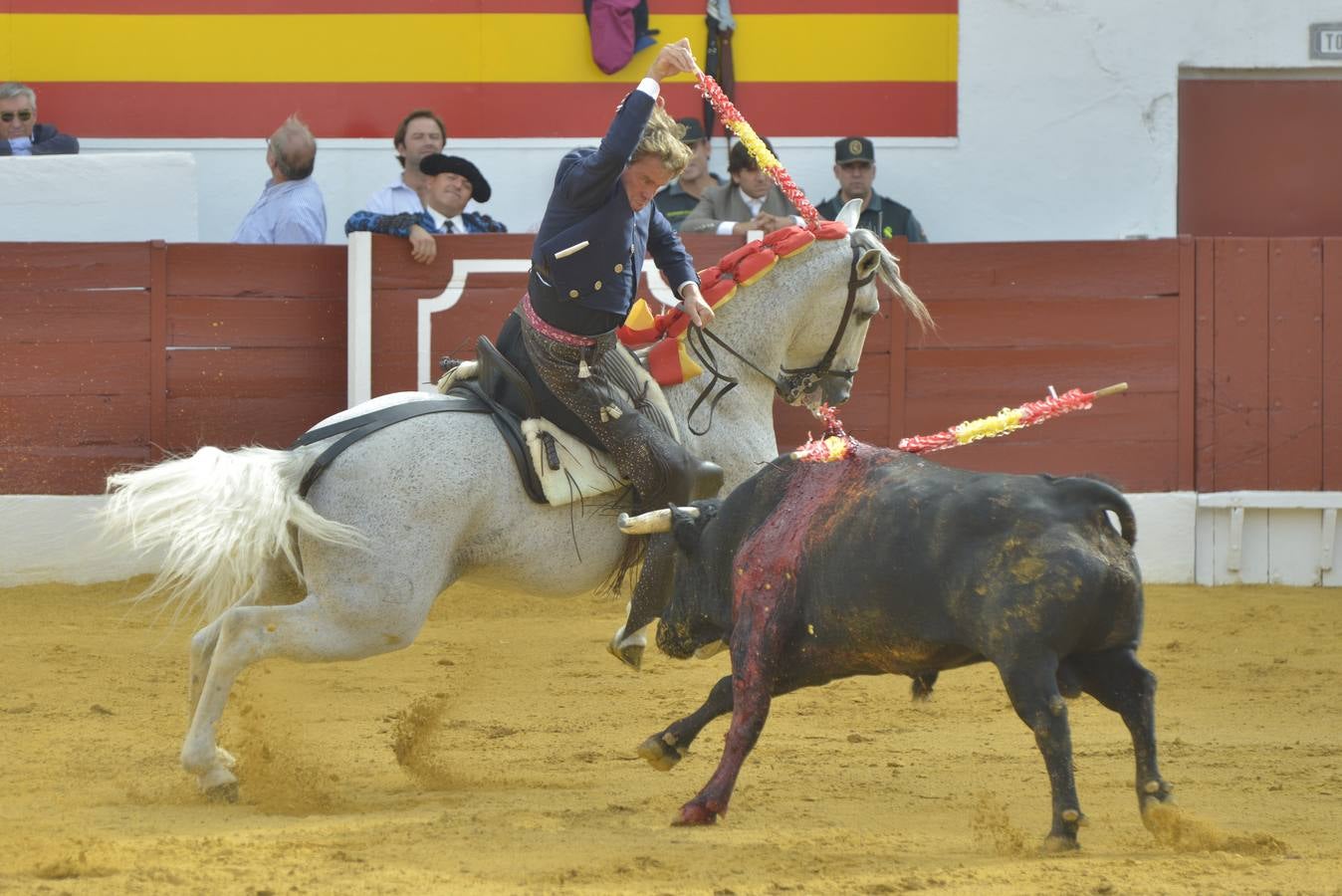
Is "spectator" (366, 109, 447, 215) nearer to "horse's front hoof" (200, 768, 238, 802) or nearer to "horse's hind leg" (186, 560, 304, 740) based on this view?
"horse's hind leg" (186, 560, 304, 740)

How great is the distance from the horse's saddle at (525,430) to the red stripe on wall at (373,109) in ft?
17.3

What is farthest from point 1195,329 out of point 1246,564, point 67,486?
point 67,486

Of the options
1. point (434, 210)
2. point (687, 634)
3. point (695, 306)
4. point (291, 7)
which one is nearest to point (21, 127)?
point (291, 7)

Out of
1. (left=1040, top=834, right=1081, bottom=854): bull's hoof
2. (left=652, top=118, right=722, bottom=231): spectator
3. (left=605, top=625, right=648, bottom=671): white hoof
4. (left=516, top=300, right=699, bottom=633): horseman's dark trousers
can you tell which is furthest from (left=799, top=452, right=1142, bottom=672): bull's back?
(left=652, top=118, right=722, bottom=231): spectator

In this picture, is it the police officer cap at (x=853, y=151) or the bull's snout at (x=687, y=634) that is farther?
the police officer cap at (x=853, y=151)

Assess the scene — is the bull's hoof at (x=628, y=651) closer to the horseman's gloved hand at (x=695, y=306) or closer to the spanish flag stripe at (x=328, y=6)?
the horseman's gloved hand at (x=695, y=306)

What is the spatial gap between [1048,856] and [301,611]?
6.75 ft

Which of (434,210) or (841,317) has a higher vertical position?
(434,210)

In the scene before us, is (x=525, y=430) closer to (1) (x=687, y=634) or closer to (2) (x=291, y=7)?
(1) (x=687, y=634)

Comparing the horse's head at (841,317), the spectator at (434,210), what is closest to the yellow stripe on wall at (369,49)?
the spectator at (434,210)

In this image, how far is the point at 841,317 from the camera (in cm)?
569

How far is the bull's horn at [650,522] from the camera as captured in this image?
480cm

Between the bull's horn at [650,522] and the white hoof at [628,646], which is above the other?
the bull's horn at [650,522]

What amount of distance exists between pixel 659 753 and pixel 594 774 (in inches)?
28.1
